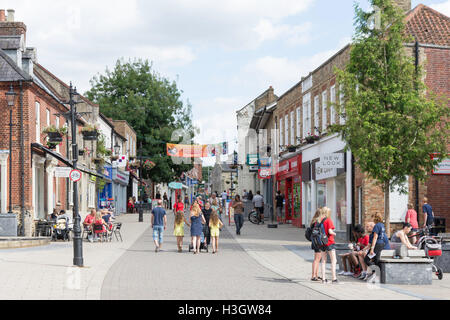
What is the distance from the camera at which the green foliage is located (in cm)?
1886

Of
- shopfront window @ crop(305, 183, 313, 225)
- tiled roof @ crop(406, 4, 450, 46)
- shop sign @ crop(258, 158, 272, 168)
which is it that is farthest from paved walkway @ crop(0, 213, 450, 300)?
shop sign @ crop(258, 158, 272, 168)

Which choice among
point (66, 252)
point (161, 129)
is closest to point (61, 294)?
point (66, 252)

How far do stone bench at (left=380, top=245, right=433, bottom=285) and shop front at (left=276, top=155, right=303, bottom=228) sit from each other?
2130 cm

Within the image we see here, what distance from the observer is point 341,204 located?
2748cm

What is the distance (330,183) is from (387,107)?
10.3 metres

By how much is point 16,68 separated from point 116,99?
36.3m

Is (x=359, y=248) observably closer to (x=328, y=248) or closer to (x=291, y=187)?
(x=328, y=248)

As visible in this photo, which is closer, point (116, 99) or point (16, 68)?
point (16, 68)

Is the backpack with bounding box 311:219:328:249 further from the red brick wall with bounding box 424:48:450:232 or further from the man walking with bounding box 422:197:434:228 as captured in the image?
the red brick wall with bounding box 424:48:450:232

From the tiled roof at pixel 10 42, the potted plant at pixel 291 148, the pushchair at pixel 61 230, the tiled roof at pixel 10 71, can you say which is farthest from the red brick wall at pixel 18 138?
the potted plant at pixel 291 148

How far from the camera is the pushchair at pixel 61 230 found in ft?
85.7

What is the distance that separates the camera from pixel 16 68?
27172mm

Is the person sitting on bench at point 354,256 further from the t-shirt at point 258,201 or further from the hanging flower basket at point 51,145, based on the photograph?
the t-shirt at point 258,201

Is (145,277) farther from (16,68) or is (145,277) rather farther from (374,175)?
(16,68)
